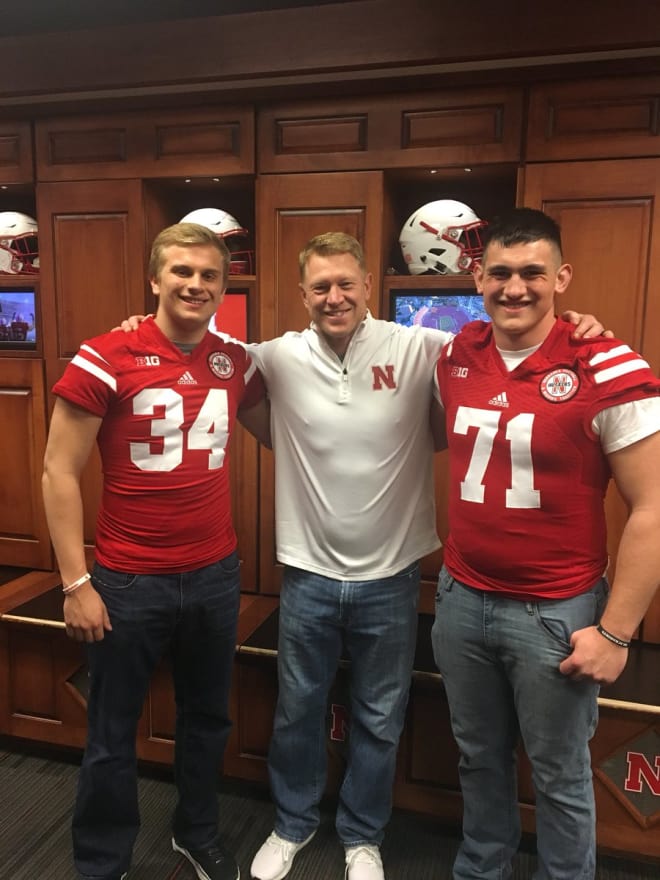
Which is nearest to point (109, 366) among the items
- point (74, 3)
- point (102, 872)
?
point (102, 872)

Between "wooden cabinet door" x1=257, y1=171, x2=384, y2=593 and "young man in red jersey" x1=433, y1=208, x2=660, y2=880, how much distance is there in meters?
0.85

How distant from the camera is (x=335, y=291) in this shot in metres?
1.59

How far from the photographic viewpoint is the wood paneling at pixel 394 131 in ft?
6.71

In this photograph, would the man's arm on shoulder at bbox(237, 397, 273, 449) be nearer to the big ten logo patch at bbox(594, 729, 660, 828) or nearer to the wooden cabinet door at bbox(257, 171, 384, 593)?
the wooden cabinet door at bbox(257, 171, 384, 593)

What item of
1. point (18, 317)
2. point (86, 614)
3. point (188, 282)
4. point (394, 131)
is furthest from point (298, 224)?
point (86, 614)

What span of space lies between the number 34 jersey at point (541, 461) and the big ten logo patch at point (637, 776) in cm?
74

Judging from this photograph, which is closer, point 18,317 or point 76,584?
point 76,584

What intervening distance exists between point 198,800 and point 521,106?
2131 mm

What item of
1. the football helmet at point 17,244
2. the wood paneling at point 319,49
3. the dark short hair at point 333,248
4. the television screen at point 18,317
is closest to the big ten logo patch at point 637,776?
the dark short hair at point 333,248

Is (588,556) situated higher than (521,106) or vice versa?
(521,106)

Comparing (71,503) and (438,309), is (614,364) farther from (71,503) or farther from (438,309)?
(71,503)

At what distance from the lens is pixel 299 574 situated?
1.73 metres

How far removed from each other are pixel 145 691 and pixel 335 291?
3.49ft

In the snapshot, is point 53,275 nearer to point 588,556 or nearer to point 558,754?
point 588,556
